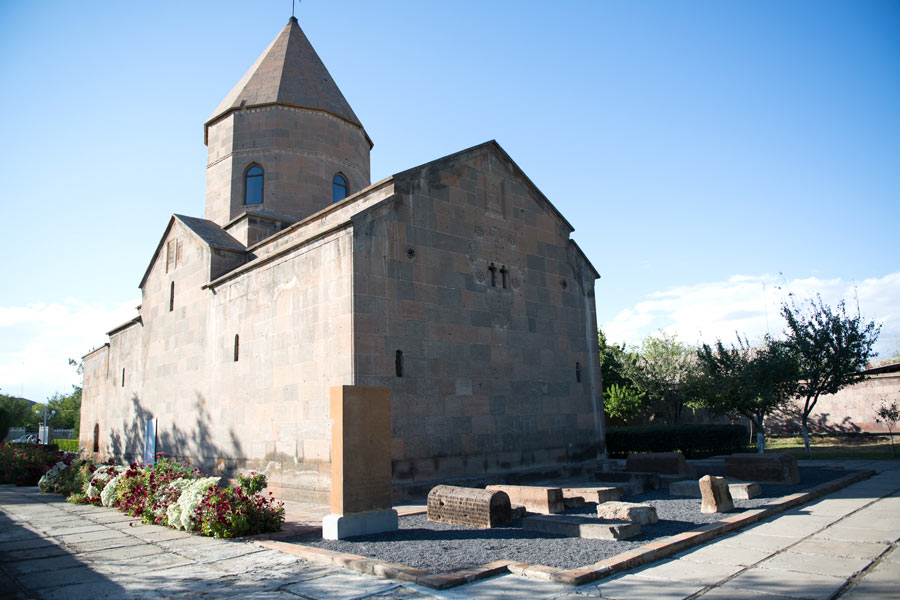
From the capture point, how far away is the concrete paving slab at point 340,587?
16.9 ft

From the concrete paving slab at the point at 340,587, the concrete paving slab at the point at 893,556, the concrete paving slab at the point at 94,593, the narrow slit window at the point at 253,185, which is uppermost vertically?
the narrow slit window at the point at 253,185

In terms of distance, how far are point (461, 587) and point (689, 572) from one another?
2.25 m

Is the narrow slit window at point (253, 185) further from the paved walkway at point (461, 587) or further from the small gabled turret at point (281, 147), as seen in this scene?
the paved walkway at point (461, 587)

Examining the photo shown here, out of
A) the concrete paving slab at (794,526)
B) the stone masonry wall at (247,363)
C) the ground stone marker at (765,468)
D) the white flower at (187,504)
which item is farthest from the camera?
the ground stone marker at (765,468)

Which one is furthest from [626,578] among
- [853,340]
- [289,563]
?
[853,340]

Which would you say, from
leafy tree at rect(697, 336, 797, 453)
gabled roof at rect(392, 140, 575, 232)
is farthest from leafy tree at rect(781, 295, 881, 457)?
gabled roof at rect(392, 140, 575, 232)

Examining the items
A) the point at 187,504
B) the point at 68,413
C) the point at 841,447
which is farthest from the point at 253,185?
the point at 68,413

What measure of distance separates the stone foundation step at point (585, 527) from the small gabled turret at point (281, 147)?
12770mm

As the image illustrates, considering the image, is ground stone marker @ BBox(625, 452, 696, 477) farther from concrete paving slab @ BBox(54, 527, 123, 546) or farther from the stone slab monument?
concrete paving slab @ BBox(54, 527, 123, 546)

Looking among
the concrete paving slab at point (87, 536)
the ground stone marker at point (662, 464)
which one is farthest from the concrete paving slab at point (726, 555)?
the concrete paving slab at point (87, 536)

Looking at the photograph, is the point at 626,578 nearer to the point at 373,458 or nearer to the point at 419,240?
the point at 373,458

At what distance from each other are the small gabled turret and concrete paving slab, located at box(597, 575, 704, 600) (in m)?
14.7

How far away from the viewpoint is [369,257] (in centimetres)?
1089

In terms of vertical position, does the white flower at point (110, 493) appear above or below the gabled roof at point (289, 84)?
below
